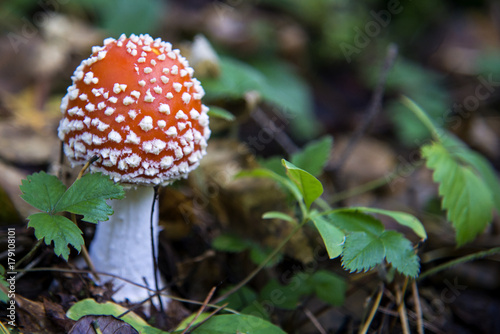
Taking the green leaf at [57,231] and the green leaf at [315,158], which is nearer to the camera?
the green leaf at [57,231]

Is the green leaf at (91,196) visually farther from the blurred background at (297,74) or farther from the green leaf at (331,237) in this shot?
the blurred background at (297,74)

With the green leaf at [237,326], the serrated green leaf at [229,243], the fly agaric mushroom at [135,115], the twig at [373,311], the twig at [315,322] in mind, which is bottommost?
the twig at [315,322]

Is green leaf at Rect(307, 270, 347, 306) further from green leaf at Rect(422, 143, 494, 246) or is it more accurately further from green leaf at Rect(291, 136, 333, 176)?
green leaf at Rect(422, 143, 494, 246)

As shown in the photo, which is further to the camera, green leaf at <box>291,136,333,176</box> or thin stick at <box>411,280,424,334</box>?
green leaf at <box>291,136,333,176</box>

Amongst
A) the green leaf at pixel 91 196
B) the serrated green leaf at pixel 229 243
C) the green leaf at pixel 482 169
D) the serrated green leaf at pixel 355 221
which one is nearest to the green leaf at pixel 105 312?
the green leaf at pixel 91 196

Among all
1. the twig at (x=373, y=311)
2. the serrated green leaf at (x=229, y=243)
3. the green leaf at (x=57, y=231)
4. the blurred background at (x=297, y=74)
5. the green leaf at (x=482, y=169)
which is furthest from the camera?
the blurred background at (x=297, y=74)

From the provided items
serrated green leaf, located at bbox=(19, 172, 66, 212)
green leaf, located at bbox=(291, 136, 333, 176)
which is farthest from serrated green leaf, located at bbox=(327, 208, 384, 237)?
serrated green leaf, located at bbox=(19, 172, 66, 212)
